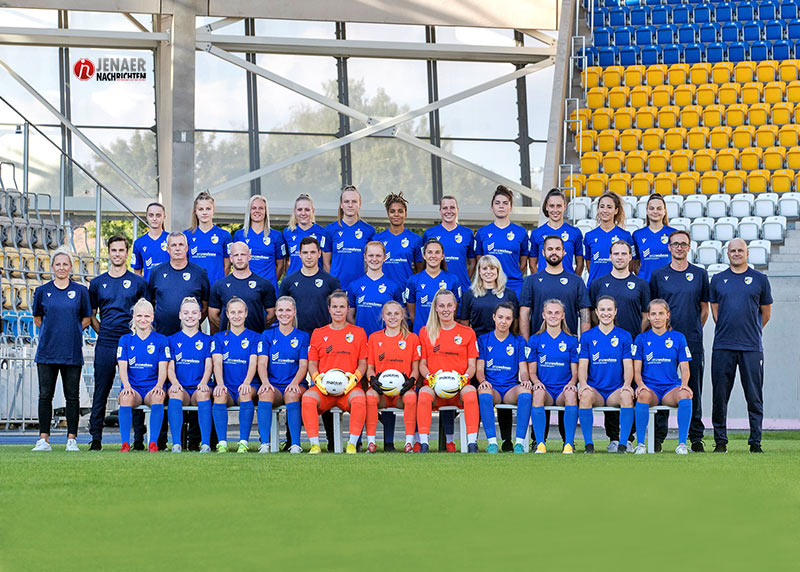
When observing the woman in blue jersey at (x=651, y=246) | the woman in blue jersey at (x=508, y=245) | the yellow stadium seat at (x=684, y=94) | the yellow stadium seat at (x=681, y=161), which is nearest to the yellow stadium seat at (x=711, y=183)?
the yellow stadium seat at (x=681, y=161)

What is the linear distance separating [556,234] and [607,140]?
380 inches

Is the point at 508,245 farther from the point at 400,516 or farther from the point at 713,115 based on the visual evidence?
the point at 713,115

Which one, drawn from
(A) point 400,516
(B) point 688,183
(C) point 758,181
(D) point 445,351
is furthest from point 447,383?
(C) point 758,181

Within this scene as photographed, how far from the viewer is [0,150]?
18109mm

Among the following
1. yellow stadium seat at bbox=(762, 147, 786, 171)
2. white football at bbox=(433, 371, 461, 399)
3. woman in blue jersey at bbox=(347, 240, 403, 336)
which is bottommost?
white football at bbox=(433, 371, 461, 399)

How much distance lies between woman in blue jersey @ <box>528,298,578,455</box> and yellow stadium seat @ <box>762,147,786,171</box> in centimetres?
1003

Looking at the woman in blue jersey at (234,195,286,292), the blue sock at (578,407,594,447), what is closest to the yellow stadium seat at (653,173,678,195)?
the woman in blue jersey at (234,195,286,292)

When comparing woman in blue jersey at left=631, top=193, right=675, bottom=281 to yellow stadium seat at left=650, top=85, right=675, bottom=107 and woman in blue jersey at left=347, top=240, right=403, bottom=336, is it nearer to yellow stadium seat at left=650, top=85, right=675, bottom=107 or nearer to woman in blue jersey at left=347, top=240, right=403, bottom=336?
woman in blue jersey at left=347, top=240, right=403, bottom=336

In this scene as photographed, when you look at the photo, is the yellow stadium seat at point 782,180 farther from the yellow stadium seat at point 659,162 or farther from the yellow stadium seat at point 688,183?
the yellow stadium seat at point 659,162

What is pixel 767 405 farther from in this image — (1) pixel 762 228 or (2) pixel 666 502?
(2) pixel 666 502

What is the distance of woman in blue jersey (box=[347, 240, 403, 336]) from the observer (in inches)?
318

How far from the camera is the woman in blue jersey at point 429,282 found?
26.0 ft

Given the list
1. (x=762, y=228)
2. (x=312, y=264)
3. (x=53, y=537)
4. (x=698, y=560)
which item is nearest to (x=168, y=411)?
(x=312, y=264)

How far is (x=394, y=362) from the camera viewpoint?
7.64 m
